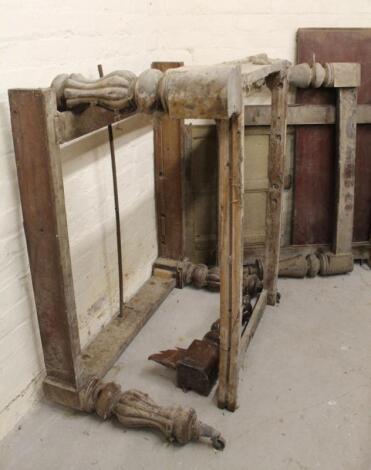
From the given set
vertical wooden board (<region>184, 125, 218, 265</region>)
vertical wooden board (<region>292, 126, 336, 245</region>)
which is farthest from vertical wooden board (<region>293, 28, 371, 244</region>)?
Answer: vertical wooden board (<region>184, 125, 218, 265</region>)

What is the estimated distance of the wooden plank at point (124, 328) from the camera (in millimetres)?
1967

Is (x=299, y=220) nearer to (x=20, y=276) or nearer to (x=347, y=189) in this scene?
(x=347, y=189)

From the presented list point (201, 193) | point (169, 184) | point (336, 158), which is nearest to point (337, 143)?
point (336, 158)

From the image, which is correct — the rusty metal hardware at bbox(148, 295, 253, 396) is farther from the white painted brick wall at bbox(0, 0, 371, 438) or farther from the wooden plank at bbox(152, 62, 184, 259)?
the wooden plank at bbox(152, 62, 184, 259)

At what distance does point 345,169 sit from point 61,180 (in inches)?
64.0

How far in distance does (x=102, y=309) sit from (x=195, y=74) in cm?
122

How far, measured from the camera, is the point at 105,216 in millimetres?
2084

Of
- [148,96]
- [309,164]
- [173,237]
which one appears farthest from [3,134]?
[309,164]

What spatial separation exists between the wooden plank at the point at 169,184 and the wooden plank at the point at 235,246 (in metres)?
1.03

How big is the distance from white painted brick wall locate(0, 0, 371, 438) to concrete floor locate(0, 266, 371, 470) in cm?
20

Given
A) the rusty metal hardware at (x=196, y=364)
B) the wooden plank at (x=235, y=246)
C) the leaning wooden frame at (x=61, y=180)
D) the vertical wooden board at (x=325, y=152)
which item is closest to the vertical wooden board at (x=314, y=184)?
the vertical wooden board at (x=325, y=152)

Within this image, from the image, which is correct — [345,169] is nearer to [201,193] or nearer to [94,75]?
[201,193]

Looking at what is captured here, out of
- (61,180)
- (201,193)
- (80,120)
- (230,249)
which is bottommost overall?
(201,193)

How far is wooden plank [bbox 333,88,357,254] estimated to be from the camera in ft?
8.13
